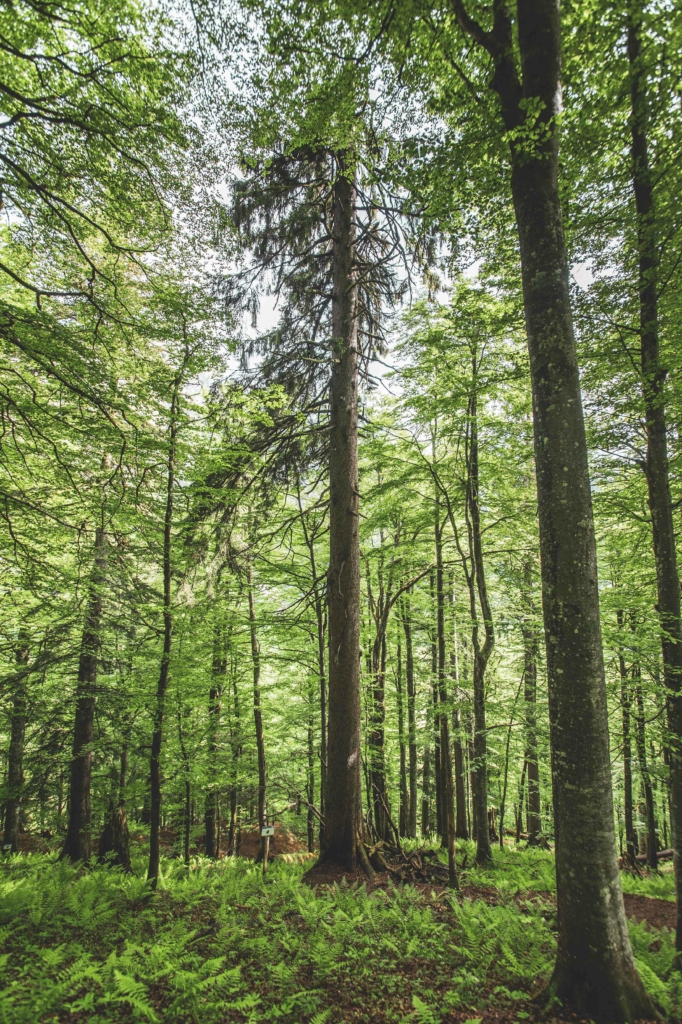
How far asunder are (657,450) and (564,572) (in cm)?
322

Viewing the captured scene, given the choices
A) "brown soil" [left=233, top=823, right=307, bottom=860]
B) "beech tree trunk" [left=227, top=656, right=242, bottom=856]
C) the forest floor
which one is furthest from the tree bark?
"brown soil" [left=233, top=823, right=307, bottom=860]

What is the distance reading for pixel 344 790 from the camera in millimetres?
6398

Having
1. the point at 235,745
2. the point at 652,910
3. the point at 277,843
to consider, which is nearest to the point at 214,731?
the point at 235,745

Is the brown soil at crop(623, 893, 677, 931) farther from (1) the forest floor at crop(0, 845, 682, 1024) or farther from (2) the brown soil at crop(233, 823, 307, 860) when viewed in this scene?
(2) the brown soil at crop(233, 823, 307, 860)

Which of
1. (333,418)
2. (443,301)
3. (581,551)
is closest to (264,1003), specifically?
(581,551)

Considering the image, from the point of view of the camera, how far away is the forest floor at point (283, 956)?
10.7 feet

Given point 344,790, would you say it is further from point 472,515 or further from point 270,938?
point 472,515

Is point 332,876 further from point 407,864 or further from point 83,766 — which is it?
point 83,766

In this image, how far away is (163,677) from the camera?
7137 millimetres

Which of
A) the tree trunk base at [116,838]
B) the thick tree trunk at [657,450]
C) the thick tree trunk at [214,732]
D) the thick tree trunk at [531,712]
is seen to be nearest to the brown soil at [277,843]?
the thick tree trunk at [214,732]

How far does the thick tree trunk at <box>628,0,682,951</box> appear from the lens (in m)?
4.52

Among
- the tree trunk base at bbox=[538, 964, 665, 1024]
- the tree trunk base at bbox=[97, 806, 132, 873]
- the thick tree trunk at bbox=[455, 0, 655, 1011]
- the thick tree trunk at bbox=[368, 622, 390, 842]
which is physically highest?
the thick tree trunk at bbox=[455, 0, 655, 1011]

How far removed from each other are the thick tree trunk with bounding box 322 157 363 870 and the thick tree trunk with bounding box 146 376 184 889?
256 cm

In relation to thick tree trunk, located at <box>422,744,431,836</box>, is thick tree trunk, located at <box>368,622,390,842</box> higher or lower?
higher
